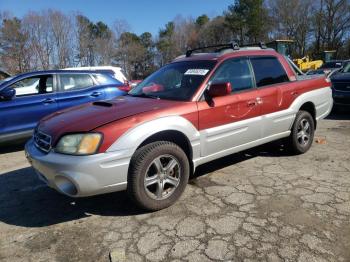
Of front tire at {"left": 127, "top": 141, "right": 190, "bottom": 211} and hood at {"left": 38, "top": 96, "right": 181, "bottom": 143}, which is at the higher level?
hood at {"left": 38, "top": 96, "right": 181, "bottom": 143}

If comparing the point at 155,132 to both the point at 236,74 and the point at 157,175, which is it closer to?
the point at 157,175

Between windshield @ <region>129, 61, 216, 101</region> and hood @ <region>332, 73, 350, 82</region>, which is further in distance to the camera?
hood @ <region>332, 73, 350, 82</region>

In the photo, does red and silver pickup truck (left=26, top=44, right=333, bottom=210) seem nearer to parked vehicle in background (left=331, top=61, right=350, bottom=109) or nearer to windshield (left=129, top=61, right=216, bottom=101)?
windshield (left=129, top=61, right=216, bottom=101)

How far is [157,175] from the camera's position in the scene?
3850 millimetres

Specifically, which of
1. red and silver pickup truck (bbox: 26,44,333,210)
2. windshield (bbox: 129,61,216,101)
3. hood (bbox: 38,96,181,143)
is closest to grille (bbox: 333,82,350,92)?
red and silver pickup truck (bbox: 26,44,333,210)

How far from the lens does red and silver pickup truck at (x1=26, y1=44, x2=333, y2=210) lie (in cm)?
351

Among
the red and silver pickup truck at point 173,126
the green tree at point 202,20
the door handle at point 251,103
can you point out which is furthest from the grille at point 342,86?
the green tree at point 202,20

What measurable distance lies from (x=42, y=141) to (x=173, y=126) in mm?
1420

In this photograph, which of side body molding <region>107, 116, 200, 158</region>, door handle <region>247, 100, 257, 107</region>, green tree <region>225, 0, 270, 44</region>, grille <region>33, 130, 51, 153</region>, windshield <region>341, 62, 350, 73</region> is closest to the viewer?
side body molding <region>107, 116, 200, 158</region>

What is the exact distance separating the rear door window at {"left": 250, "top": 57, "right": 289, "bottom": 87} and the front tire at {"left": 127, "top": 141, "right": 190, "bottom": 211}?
5.72 feet

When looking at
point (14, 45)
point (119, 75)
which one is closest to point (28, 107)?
point (119, 75)

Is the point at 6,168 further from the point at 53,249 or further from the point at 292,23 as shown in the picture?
the point at 292,23

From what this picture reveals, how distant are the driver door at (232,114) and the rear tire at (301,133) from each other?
Result: 902mm

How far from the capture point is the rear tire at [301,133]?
5.54 metres
